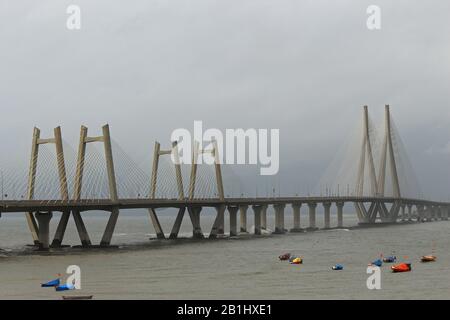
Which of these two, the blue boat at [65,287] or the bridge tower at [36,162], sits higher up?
the bridge tower at [36,162]

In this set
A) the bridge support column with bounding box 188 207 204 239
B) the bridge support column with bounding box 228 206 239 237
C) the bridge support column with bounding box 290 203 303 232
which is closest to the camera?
the bridge support column with bounding box 188 207 204 239

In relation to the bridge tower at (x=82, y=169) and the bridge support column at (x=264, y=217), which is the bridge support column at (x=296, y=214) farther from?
the bridge tower at (x=82, y=169)

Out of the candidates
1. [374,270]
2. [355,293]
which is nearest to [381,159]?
[374,270]

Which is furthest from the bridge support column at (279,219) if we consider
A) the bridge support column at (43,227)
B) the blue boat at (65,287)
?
the blue boat at (65,287)

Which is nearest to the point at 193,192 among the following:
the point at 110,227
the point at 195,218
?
the point at 195,218

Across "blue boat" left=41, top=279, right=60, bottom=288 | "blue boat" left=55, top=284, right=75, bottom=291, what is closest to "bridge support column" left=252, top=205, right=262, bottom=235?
"blue boat" left=41, top=279, right=60, bottom=288

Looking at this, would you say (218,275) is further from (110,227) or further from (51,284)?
(110,227)

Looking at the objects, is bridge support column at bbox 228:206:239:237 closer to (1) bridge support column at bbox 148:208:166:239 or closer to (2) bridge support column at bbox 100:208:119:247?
(1) bridge support column at bbox 148:208:166:239

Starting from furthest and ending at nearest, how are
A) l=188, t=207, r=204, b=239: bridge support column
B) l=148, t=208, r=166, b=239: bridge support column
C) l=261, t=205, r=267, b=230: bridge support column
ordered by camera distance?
l=261, t=205, r=267, b=230: bridge support column → l=188, t=207, r=204, b=239: bridge support column → l=148, t=208, r=166, b=239: bridge support column

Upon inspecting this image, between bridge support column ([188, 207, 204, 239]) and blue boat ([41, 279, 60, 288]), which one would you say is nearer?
blue boat ([41, 279, 60, 288])
